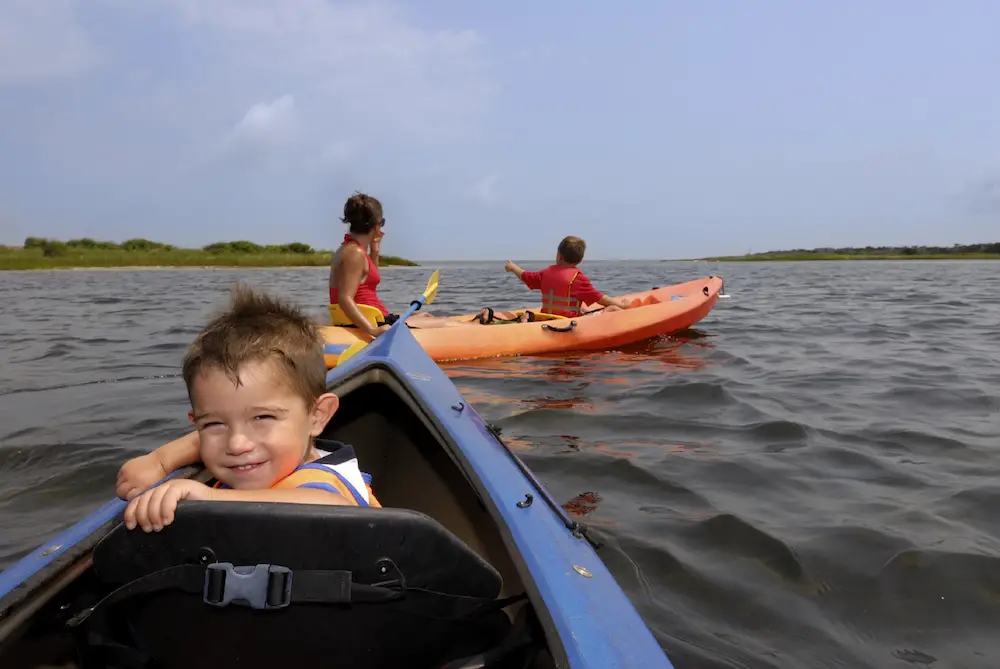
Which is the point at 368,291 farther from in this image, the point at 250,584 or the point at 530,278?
the point at 250,584

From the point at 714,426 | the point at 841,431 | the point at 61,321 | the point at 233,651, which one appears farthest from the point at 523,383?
the point at 61,321

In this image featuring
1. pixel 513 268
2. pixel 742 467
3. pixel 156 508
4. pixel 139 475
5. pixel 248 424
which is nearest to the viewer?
pixel 156 508

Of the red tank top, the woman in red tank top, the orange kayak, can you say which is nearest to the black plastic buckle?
the orange kayak

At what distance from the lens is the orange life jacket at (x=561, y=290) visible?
25.8ft

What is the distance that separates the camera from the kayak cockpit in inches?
52.0

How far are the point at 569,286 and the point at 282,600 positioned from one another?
6.73m

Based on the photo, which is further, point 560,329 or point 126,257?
point 126,257

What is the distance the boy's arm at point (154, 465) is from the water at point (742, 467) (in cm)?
47

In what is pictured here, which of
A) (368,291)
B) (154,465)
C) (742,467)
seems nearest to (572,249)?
(368,291)

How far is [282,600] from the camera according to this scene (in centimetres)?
133

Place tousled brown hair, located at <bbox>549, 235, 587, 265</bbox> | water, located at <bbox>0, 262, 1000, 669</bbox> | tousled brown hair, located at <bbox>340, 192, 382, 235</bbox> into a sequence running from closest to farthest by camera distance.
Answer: water, located at <bbox>0, 262, 1000, 669</bbox>, tousled brown hair, located at <bbox>340, 192, 382, 235</bbox>, tousled brown hair, located at <bbox>549, 235, 587, 265</bbox>

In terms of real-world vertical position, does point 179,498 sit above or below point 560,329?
above

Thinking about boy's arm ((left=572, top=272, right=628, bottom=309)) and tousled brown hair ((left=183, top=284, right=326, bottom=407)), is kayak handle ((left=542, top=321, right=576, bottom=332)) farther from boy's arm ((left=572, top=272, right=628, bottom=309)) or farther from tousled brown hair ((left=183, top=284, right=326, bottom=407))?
tousled brown hair ((left=183, top=284, right=326, bottom=407))

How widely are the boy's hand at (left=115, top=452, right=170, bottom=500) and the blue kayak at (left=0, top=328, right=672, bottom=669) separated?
0.34ft
